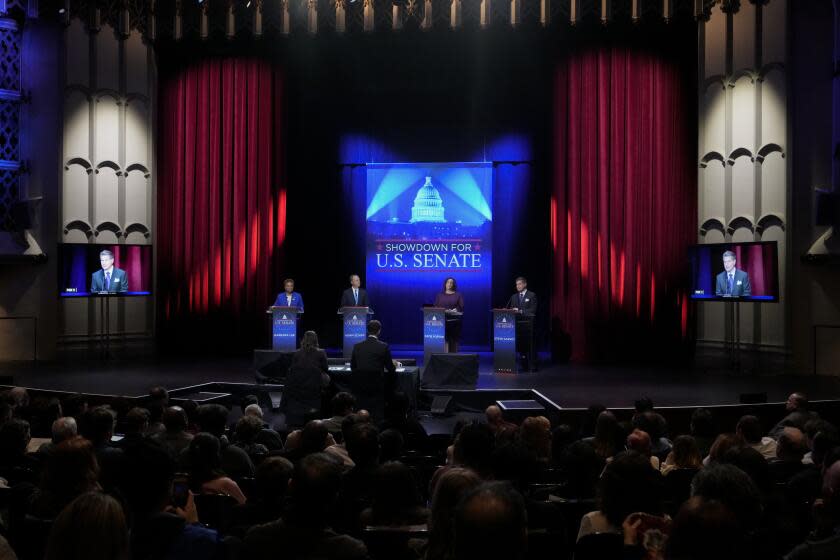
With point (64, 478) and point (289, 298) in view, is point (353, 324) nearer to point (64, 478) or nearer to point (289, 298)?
point (289, 298)

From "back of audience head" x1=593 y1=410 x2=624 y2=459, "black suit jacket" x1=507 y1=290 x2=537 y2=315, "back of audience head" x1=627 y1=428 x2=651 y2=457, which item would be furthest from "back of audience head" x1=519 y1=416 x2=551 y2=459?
"black suit jacket" x1=507 y1=290 x2=537 y2=315

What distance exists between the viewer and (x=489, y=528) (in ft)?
5.77

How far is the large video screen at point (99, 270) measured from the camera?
11.7 m

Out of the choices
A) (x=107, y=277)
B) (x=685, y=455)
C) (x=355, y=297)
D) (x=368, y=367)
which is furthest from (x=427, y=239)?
(x=685, y=455)

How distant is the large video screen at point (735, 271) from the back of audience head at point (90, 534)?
9.45m

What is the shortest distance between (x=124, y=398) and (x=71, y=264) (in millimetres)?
4379

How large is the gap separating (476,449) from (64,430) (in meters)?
2.41

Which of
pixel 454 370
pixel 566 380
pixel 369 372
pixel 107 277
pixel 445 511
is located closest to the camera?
pixel 445 511

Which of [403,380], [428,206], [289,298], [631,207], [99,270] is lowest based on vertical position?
[403,380]

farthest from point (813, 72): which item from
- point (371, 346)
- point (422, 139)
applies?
point (371, 346)

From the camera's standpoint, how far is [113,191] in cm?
1296

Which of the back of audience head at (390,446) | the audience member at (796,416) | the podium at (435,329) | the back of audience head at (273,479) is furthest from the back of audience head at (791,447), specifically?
the podium at (435,329)

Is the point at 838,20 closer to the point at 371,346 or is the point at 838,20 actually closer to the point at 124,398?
the point at 371,346

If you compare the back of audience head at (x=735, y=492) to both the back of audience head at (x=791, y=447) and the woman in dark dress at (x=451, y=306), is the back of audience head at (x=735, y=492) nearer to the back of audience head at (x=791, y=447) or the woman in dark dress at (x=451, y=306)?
the back of audience head at (x=791, y=447)
